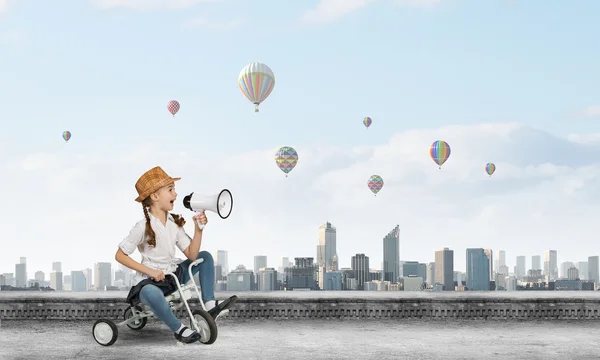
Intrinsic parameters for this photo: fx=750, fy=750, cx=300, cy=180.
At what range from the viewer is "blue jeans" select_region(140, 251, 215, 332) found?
7652 mm

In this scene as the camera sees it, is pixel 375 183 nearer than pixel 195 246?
No

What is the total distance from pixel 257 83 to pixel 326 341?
3188 cm

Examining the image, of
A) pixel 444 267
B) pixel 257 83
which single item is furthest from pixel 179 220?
pixel 444 267

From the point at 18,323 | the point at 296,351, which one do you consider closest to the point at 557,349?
the point at 296,351

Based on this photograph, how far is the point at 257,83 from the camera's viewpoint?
3981 cm

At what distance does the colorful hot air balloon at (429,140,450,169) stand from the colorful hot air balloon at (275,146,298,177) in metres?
9.55

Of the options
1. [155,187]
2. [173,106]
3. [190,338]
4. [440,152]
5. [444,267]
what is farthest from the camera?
[444,267]

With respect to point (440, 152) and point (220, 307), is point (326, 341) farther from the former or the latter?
point (440, 152)

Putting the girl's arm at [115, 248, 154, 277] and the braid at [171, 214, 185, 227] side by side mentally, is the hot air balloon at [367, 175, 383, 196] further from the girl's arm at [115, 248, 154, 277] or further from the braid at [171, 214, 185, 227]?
the girl's arm at [115, 248, 154, 277]

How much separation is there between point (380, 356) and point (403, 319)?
15.0 feet

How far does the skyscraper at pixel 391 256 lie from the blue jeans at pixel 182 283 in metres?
125

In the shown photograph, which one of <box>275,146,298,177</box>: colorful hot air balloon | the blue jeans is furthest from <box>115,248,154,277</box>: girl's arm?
<box>275,146,298,177</box>: colorful hot air balloon

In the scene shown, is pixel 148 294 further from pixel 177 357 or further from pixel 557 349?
pixel 557 349

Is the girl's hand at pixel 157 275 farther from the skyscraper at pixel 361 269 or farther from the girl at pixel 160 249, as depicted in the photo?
the skyscraper at pixel 361 269
